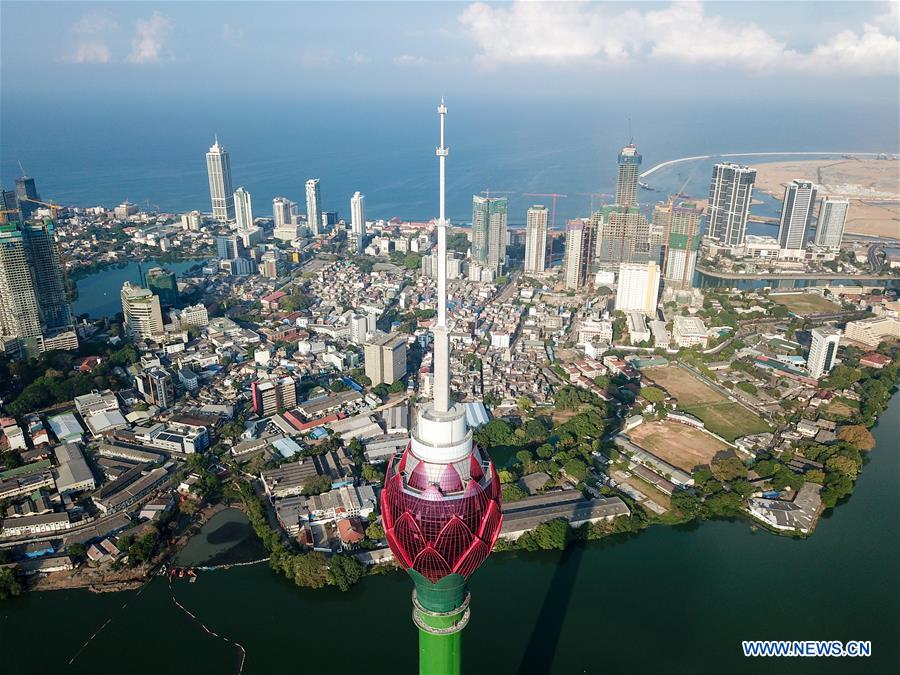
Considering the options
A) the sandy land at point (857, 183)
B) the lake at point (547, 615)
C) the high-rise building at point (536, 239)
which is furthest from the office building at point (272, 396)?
the sandy land at point (857, 183)

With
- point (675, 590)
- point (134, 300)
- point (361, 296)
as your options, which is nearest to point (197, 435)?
point (134, 300)

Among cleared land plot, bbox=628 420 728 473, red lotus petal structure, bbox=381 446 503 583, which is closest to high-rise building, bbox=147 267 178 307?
cleared land plot, bbox=628 420 728 473

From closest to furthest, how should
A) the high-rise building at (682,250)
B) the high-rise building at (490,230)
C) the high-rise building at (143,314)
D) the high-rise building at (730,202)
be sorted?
the high-rise building at (143,314) → the high-rise building at (682,250) → the high-rise building at (490,230) → the high-rise building at (730,202)

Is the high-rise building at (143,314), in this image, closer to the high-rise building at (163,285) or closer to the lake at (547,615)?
the high-rise building at (163,285)

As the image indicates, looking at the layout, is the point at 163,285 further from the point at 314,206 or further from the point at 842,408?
the point at 842,408

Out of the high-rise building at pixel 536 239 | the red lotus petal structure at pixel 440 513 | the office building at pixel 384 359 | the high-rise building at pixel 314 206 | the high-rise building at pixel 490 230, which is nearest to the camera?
the red lotus petal structure at pixel 440 513

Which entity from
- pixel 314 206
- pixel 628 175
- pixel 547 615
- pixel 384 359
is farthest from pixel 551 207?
pixel 547 615

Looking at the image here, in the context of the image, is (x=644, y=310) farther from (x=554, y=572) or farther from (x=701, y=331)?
(x=554, y=572)
